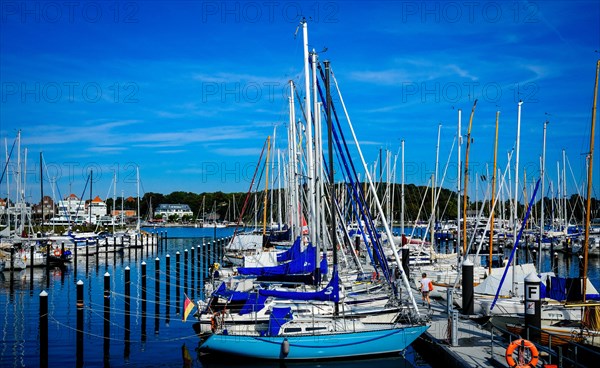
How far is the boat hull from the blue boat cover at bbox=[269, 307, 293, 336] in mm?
334

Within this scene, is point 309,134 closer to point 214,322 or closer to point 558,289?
point 214,322

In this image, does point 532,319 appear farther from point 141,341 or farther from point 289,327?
point 141,341

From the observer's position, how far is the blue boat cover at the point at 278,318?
20.7m

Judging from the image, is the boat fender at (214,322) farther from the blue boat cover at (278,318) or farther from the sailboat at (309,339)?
the blue boat cover at (278,318)

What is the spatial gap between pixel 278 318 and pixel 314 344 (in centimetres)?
148

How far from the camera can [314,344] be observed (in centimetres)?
2059

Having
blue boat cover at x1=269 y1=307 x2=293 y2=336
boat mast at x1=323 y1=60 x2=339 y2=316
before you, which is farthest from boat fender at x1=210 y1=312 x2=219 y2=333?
boat mast at x1=323 y1=60 x2=339 y2=316

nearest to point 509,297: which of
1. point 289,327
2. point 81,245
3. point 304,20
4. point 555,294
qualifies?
point 555,294

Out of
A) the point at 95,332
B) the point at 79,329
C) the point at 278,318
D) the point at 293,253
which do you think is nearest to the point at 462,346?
the point at 278,318

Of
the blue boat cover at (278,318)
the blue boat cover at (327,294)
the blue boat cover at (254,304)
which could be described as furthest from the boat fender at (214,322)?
the blue boat cover at (327,294)

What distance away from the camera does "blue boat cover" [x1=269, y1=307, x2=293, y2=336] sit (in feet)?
68.0

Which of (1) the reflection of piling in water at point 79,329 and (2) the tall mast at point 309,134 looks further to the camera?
(2) the tall mast at point 309,134

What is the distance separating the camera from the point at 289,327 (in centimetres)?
2083

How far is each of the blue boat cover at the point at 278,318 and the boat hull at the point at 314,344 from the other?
334 millimetres
